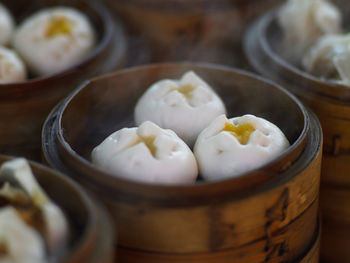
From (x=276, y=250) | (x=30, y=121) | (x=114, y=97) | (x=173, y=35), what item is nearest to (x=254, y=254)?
(x=276, y=250)

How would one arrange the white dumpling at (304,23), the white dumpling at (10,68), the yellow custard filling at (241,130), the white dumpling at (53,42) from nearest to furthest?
the yellow custard filling at (241,130)
the white dumpling at (10,68)
the white dumpling at (53,42)
the white dumpling at (304,23)

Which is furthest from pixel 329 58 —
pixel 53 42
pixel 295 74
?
pixel 53 42

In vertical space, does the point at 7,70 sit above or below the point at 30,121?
above

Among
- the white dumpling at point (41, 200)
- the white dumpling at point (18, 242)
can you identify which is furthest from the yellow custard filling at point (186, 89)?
the white dumpling at point (18, 242)

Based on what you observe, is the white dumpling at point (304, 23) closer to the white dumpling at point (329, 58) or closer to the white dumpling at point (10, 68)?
the white dumpling at point (329, 58)

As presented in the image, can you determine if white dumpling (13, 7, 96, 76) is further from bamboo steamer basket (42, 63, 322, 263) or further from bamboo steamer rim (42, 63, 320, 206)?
bamboo steamer rim (42, 63, 320, 206)

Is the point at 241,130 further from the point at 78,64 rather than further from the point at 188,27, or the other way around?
the point at 188,27

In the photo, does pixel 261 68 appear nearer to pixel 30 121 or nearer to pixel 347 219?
pixel 347 219
